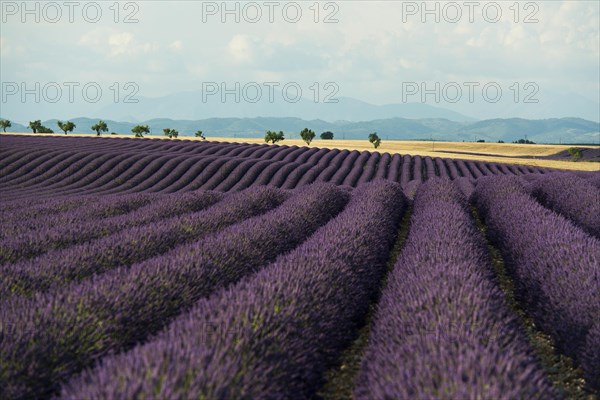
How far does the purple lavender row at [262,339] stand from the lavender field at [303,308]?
0.05 ft

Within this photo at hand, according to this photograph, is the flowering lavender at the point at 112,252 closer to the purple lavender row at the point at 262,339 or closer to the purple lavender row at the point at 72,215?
the purple lavender row at the point at 72,215

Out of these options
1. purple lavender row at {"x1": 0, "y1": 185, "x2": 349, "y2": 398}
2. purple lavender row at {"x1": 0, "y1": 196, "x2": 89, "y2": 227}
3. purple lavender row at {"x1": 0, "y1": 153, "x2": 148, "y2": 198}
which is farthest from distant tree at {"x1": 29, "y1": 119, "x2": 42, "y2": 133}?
purple lavender row at {"x1": 0, "y1": 185, "x2": 349, "y2": 398}

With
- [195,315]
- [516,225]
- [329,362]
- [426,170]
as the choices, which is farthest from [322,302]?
[426,170]

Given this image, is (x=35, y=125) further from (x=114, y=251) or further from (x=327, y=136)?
(x=114, y=251)

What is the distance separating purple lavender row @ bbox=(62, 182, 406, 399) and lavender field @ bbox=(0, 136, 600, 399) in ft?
0.05

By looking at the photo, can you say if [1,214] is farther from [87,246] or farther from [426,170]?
[426,170]

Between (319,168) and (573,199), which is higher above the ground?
(319,168)

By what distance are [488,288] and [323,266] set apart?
5.44ft

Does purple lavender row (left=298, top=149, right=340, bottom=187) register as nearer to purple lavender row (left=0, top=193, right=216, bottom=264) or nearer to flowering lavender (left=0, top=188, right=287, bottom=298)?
purple lavender row (left=0, top=193, right=216, bottom=264)

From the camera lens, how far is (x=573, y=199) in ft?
37.2

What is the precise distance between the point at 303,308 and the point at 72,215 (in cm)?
812

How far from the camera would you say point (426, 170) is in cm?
3650

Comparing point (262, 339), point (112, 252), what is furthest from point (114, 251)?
point (262, 339)

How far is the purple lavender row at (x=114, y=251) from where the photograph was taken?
18.5 feet
